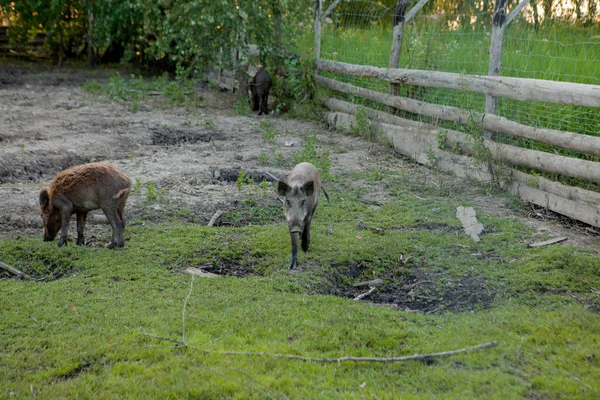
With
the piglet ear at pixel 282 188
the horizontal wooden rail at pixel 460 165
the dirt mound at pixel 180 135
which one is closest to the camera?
the piglet ear at pixel 282 188

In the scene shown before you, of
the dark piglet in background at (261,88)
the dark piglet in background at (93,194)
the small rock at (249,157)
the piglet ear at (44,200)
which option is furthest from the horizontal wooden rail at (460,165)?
the piglet ear at (44,200)

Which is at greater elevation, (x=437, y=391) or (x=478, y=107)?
(x=478, y=107)

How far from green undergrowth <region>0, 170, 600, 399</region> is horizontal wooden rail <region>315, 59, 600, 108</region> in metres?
1.58

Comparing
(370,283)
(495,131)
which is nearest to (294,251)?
(370,283)

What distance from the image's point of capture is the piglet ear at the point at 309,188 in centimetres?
647

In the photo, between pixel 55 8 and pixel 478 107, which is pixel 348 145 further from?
pixel 55 8

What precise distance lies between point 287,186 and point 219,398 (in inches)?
107

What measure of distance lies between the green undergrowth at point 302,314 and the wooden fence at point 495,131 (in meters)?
0.91

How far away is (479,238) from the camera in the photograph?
23.7ft

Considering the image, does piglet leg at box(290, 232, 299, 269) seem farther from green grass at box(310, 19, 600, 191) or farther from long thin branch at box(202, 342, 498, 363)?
green grass at box(310, 19, 600, 191)

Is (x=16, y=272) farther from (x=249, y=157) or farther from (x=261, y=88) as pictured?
(x=261, y=88)

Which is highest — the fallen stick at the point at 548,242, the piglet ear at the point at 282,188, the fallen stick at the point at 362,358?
the piglet ear at the point at 282,188

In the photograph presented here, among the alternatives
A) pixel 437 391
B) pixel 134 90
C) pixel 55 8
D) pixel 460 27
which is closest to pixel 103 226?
→ pixel 437 391

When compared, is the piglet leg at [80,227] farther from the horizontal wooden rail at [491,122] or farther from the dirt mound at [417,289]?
the horizontal wooden rail at [491,122]
